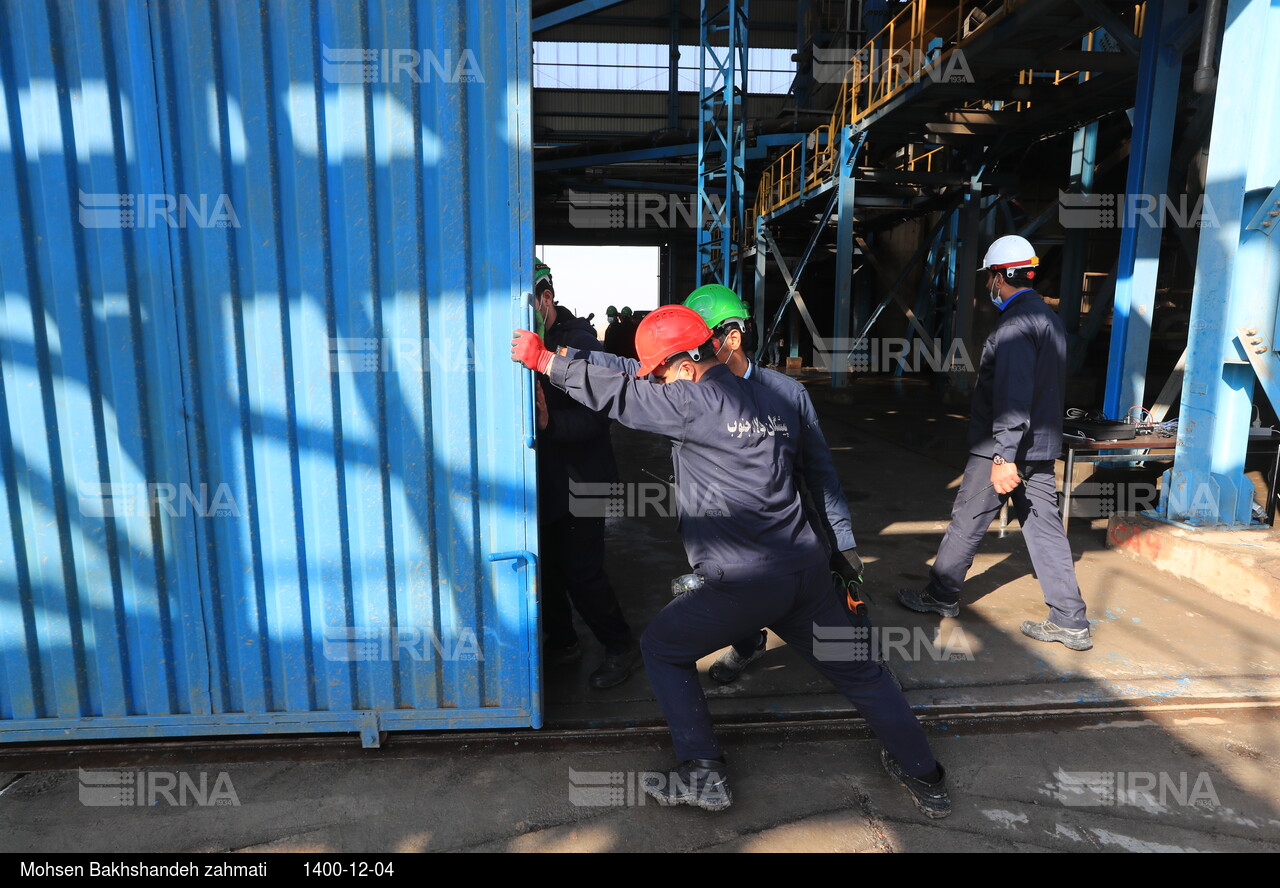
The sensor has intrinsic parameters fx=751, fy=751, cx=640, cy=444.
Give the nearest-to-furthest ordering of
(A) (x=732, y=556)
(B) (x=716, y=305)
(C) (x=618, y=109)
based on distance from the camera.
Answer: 1. (A) (x=732, y=556)
2. (B) (x=716, y=305)
3. (C) (x=618, y=109)

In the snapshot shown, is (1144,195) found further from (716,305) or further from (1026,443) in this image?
(716,305)

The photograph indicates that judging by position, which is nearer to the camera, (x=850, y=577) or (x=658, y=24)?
(x=850, y=577)

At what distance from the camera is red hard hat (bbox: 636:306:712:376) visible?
286 cm

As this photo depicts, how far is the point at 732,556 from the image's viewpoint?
2.78 metres

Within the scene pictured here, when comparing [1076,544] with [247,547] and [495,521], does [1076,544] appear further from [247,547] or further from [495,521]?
[247,547]

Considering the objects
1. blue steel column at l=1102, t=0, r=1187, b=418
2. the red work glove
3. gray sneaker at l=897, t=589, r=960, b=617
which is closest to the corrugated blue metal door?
the red work glove

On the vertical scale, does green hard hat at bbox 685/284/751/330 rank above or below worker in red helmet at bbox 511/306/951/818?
above

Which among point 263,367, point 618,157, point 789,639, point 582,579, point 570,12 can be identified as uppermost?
point 570,12

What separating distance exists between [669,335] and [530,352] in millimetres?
534

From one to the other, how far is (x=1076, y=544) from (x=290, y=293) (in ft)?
20.0

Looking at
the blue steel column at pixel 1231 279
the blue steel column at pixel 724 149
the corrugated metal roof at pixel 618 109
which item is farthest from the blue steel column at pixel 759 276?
the blue steel column at pixel 1231 279

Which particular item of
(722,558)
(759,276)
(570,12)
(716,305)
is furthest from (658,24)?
(722,558)

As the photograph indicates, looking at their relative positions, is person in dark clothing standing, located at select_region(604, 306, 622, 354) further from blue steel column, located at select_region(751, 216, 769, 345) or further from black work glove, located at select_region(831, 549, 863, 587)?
black work glove, located at select_region(831, 549, 863, 587)

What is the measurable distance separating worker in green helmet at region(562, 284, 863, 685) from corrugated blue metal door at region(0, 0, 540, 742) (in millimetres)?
990
